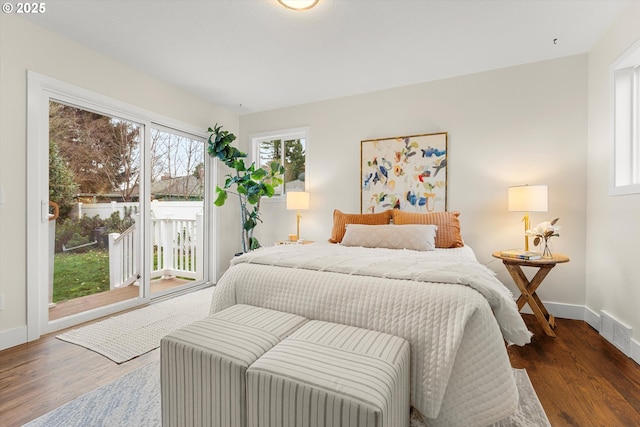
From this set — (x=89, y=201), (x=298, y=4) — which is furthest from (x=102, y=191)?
(x=298, y=4)

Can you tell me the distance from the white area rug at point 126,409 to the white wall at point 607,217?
1.16 meters

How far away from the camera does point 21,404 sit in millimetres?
1588

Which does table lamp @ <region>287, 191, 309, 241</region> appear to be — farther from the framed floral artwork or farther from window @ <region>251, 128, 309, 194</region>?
→ the framed floral artwork

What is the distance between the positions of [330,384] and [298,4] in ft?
7.74

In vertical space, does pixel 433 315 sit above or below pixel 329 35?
below

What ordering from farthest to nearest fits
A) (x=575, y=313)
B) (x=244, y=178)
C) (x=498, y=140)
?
(x=244, y=178) → (x=498, y=140) → (x=575, y=313)

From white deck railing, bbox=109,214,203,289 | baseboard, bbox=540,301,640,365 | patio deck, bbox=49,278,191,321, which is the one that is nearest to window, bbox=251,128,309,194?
white deck railing, bbox=109,214,203,289

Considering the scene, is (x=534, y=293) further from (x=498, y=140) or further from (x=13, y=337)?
(x=13, y=337)

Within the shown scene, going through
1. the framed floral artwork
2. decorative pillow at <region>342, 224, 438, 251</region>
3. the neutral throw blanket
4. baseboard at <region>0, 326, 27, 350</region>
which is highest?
the framed floral artwork

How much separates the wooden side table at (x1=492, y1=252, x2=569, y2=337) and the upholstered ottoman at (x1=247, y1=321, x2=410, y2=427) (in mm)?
1803

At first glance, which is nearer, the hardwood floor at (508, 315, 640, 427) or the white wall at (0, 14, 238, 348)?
the hardwood floor at (508, 315, 640, 427)

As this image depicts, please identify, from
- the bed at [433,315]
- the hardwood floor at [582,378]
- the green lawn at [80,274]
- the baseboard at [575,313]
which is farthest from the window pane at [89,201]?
→ the baseboard at [575,313]

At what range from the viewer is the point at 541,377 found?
73.5 inches

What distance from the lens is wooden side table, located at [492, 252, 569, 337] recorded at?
2.48 meters
